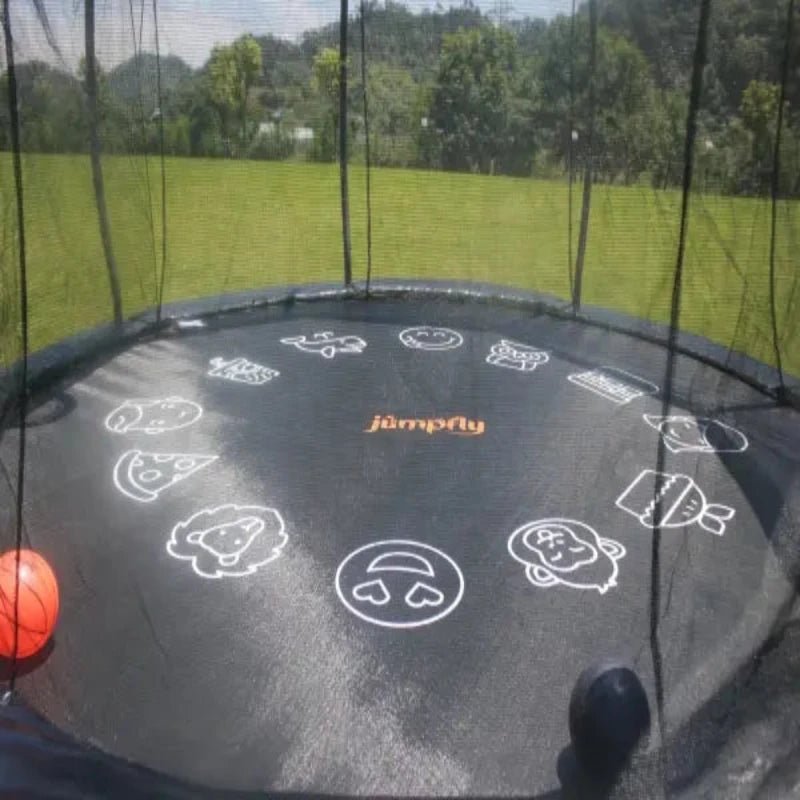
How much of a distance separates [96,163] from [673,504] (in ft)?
6.89

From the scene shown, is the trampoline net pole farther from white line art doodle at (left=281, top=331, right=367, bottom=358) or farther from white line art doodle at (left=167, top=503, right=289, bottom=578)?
white line art doodle at (left=167, top=503, right=289, bottom=578)

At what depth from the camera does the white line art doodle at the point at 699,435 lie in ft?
6.95

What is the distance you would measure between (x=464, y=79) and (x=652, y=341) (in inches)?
45.4

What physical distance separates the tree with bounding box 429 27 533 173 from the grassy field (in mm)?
106

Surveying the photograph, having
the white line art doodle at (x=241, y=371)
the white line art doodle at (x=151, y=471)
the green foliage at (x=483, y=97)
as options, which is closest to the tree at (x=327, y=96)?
the green foliage at (x=483, y=97)

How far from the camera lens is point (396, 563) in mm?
1913

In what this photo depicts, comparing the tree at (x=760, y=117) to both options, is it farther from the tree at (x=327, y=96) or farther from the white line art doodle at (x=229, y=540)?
the tree at (x=327, y=96)

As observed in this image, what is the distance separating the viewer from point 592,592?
1832mm

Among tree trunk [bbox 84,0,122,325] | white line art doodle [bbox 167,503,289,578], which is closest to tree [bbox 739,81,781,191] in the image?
white line art doodle [bbox 167,503,289,578]

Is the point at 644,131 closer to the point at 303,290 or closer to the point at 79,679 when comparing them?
the point at 79,679

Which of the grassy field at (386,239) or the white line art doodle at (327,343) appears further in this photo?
the white line art doodle at (327,343)

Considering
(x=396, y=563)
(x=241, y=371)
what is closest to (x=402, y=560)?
(x=396, y=563)

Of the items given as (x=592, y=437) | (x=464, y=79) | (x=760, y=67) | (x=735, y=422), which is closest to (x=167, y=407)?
(x=592, y=437)

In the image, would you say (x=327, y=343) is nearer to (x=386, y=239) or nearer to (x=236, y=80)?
(x=386, y=239)
